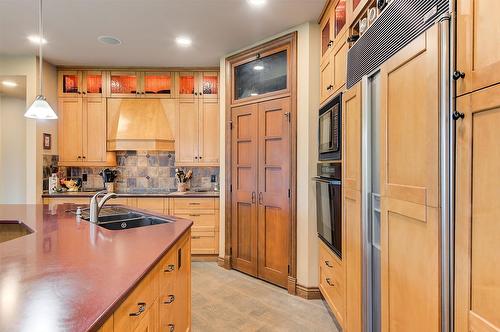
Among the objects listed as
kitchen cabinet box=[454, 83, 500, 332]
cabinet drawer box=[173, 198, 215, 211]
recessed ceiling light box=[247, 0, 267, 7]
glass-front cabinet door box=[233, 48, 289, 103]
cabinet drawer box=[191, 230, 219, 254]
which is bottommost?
cabinet drawer box=[191, 230, 219, 254]

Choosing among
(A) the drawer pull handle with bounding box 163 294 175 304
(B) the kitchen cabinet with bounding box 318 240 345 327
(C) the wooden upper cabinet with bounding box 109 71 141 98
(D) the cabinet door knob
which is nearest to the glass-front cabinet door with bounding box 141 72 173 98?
(C) the wooden upper cabinet with bounding box 109 71 141 98

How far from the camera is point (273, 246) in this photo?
11.0ft

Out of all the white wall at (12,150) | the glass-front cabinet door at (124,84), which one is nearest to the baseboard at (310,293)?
the glass-front cabinet door at (124,84)

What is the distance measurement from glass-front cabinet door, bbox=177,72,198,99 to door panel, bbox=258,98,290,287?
1.48 metres

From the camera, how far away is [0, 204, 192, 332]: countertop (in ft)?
2.74

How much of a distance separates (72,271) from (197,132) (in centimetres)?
341

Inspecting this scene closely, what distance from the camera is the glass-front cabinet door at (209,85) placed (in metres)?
4.46

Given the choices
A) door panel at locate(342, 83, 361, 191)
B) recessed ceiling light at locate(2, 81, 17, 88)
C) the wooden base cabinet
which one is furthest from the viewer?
recessed ceiling light at locate(2, 81, 17, 88)

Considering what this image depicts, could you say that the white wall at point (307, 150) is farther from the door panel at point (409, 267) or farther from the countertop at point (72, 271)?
the door panel at point (409, 267)

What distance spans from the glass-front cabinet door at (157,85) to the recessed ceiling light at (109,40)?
3.00 ft

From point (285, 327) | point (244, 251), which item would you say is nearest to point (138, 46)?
point (244, 251)

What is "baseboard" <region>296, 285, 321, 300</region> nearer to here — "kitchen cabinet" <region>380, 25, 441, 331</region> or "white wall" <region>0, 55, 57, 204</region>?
"kitchen cabinet" <region>380, 25, 441, 331</region>

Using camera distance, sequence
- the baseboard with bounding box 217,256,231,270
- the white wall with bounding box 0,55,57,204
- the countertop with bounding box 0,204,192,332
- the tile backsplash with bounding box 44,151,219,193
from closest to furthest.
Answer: the countertop with bounding box 0,204,192,332, the baseboard with bounding box 217,256,231,270, the white wall with bounding box 0,55,57,204, the tile backsplash with bounding box 44,151,219,193

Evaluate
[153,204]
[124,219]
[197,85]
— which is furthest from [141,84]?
[124,219]
